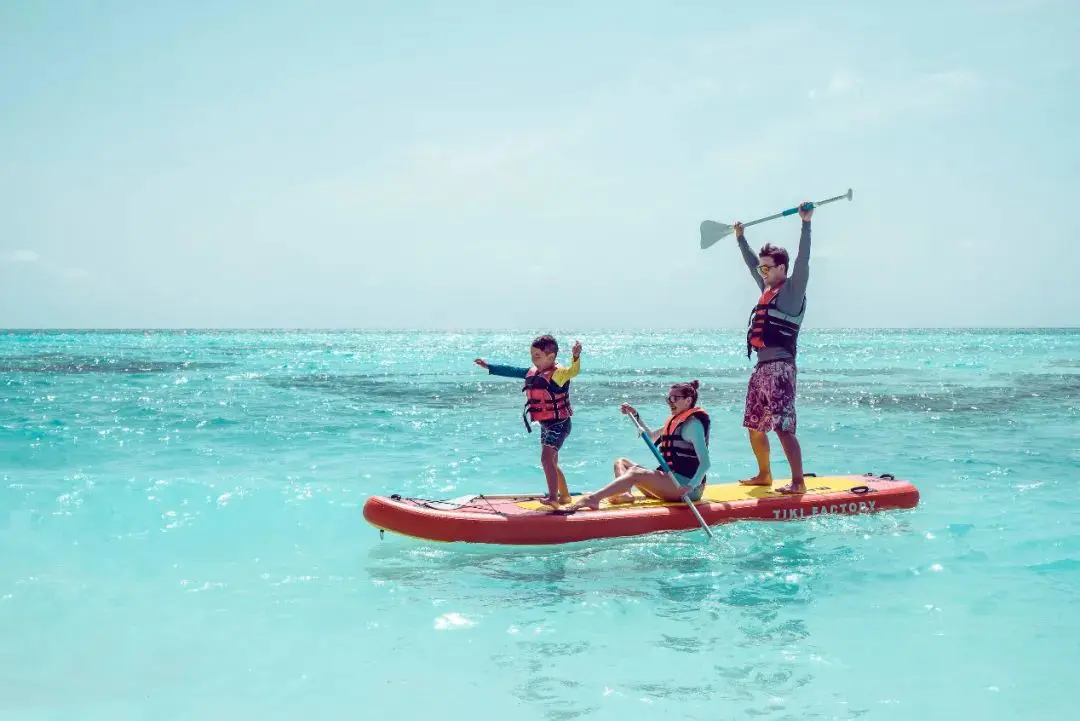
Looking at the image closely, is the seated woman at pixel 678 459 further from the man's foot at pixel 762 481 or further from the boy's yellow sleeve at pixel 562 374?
the man's foot at pixel 762 481

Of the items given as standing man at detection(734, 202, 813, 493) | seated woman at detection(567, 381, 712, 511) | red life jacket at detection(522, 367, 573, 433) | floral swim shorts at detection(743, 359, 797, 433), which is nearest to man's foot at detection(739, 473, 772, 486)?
standing man at detection(734, 202, 813, 493)

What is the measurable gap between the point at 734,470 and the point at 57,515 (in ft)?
25.3

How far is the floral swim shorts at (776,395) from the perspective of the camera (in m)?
7.05

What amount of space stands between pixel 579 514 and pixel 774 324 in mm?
2293

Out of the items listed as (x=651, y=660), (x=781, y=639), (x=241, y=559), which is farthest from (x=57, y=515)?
(x=781, y=639)

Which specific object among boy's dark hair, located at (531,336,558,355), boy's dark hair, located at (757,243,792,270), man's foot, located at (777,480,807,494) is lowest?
man's foot, located at (777,480,807,494)

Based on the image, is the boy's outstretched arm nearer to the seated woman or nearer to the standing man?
the seated woman

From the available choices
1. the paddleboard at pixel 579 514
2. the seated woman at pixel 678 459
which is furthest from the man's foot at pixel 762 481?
the seated woman at pixel 678 459

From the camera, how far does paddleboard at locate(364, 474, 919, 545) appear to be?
21.3ft

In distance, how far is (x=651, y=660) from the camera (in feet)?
14.9

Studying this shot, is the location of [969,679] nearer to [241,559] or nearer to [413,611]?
[413,611]

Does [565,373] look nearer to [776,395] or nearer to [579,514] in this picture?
[579,514]

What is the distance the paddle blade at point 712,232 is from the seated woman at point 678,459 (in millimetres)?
1705

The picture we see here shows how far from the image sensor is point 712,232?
26.0 feet
